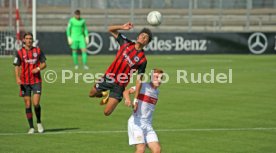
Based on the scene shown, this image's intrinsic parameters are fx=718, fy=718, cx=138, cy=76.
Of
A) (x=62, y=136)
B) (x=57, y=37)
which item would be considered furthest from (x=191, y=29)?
(x=62, y=136)

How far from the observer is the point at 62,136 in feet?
55.7

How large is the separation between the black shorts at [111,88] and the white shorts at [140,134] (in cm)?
212

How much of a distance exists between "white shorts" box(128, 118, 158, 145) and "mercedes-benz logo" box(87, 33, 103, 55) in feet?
96.4

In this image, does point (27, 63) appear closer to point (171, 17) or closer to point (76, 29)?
point (76, 29)

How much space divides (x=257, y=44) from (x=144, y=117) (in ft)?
106

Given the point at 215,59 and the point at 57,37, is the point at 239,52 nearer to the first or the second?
the point at 215,59

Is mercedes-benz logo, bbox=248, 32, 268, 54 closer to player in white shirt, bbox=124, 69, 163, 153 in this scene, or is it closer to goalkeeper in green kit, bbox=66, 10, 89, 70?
goalkeeper in green kit, bbox=66, 10, 89, 70

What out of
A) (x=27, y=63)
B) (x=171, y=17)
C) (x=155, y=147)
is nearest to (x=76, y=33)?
(x=171, y=17)

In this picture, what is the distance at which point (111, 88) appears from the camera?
14703 mm

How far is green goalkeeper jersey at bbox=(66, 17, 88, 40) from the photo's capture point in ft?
109
